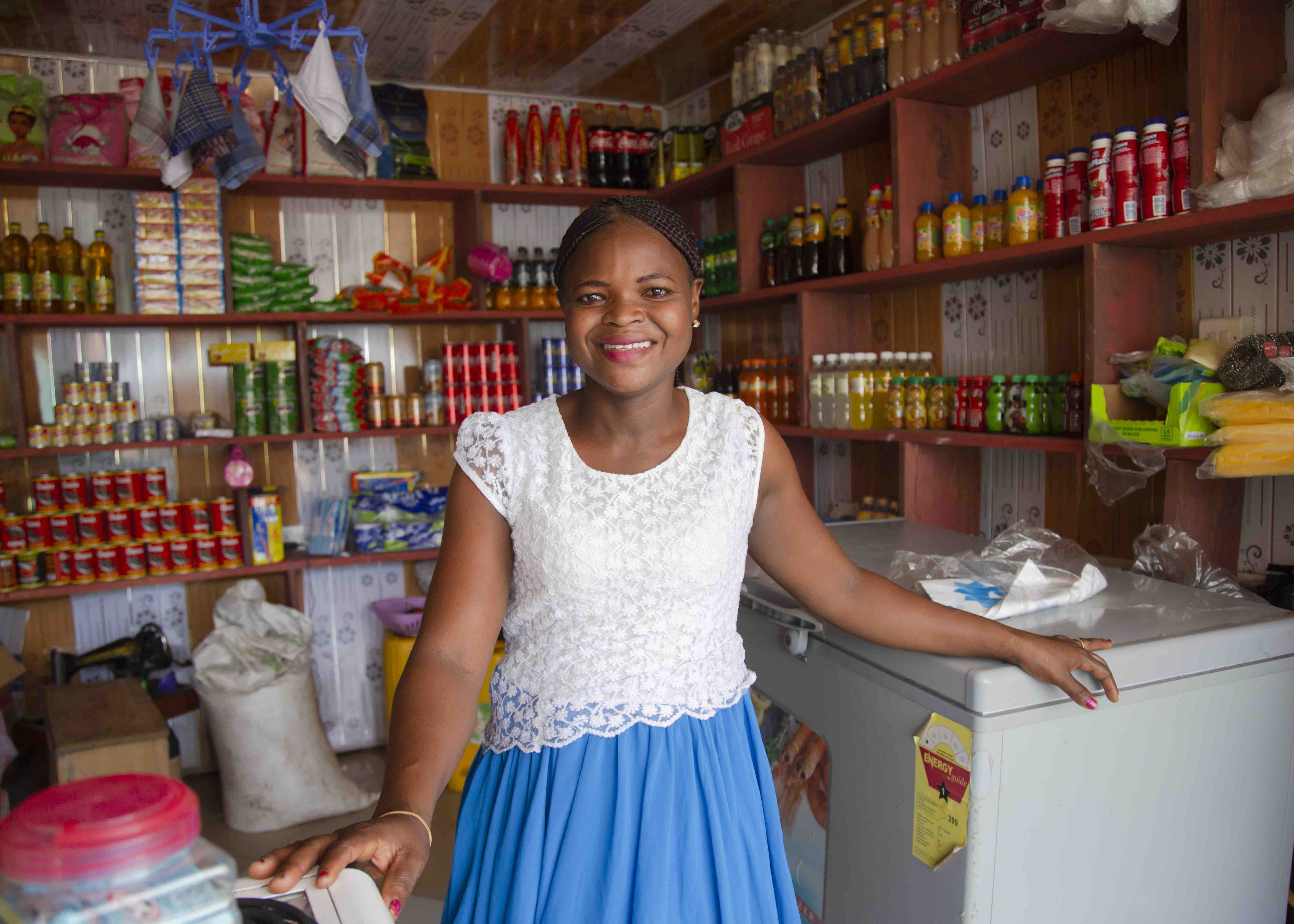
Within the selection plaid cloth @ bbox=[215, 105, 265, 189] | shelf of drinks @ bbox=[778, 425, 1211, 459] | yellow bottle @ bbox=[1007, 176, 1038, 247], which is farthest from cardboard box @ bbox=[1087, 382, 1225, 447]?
plaid cloth @ bbox=[215, 105, 265, 189]

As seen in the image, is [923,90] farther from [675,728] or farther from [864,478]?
[675,728]

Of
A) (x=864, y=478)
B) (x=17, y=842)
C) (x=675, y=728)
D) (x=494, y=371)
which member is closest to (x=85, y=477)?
(x=494, y=371)

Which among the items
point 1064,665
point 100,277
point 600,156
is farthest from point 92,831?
point 600,156

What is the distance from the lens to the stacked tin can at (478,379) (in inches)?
147

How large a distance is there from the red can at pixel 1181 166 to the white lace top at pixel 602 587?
121cm

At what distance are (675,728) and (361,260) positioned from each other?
10.3 feet

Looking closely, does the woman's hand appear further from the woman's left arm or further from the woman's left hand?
the woman's left hand

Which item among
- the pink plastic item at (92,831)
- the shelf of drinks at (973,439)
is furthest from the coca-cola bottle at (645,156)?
the pink plastic item at (92,831)

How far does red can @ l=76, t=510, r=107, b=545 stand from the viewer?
130 inches

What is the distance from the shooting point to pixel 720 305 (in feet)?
11.2

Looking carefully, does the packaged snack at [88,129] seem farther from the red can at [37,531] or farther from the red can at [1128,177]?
the red can at [1128,177]

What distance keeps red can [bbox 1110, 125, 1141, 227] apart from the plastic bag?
25.8 inches

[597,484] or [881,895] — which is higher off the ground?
[597,484]

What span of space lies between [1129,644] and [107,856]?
1.38 meters
